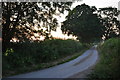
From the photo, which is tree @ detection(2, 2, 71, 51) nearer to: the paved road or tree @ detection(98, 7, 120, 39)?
the paved road

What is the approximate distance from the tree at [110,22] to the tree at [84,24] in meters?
4.50

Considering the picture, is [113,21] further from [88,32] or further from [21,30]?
[21,30]

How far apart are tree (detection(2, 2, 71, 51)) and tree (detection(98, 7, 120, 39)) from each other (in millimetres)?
50857

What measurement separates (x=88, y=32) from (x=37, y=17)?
44479mm

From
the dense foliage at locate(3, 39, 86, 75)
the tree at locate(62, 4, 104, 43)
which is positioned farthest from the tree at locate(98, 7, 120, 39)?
the dense foliage at locate(3, 39, 86, 75)

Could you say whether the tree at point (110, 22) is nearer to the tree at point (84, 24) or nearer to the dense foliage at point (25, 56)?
the tree at point (84, 24)

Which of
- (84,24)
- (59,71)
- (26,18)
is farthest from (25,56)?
(84,24)

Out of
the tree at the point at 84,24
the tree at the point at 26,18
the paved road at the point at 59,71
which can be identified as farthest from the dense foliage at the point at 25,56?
the tree at the point at 84,24

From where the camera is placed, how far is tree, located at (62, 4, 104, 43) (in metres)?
59.2

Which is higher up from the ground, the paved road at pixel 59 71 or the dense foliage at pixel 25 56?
the dense foliage at pixel 25 56

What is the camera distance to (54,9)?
1944cm

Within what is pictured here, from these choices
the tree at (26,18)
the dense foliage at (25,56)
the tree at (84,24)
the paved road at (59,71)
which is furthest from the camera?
the tree at (84,24)

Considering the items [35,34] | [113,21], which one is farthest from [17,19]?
[113,21]

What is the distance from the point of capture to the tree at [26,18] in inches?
658
